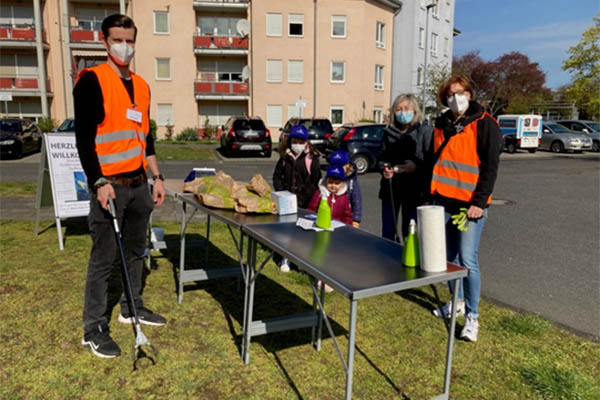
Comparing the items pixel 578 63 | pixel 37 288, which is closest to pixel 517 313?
pixel 37 288

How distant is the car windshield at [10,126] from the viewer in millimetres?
18234

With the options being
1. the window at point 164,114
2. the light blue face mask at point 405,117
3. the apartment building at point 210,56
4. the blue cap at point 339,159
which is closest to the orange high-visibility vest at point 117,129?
the blue cap at point 339,159

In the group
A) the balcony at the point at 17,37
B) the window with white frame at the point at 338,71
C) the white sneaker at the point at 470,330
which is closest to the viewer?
the white sneaker at the point at 470,330

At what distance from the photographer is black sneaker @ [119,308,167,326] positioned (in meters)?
3.90

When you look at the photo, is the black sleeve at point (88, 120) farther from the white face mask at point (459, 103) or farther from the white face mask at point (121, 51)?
the white face mask at point (459, 103)

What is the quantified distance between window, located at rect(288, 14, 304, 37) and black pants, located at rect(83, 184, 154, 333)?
100ft

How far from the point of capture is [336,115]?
109ft

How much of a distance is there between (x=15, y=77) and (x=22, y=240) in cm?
3012

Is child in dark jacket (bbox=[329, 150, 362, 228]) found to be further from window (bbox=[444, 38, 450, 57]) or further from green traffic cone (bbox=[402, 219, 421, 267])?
window (bbox=[444, 38, 450, 57])

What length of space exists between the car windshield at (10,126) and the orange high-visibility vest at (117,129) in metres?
18.1

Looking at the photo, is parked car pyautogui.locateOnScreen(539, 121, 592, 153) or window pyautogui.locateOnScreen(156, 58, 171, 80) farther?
window pyautogui.locateOnScreen(156, 58, 171, 80)

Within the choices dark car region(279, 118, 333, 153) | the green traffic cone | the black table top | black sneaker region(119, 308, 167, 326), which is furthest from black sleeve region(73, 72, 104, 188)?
dark car region(279, 118, 333, 153)

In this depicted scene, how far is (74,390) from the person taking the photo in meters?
2.96

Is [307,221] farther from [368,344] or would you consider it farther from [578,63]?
[578,63]
